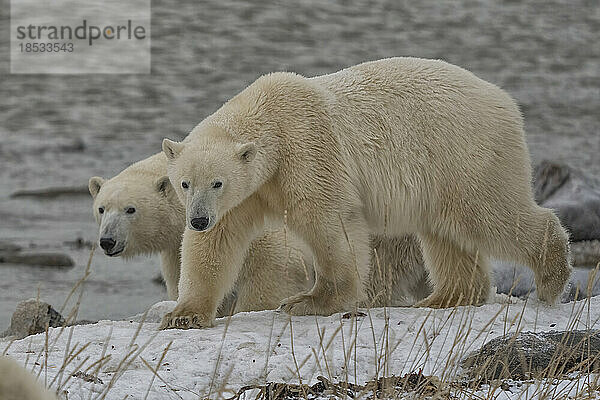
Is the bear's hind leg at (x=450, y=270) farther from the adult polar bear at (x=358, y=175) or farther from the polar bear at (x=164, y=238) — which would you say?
the polar bear at (x=164, y=238)

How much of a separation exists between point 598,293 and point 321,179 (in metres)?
2.30

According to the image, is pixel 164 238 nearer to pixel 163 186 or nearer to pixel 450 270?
pixel 163 186

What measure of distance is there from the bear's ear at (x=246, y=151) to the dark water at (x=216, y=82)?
3.84m

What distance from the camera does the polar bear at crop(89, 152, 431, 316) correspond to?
6453 mm

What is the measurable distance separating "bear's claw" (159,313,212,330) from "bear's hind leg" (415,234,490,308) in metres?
1.36

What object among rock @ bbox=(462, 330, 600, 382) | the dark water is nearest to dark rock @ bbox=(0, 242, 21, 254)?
the dark water

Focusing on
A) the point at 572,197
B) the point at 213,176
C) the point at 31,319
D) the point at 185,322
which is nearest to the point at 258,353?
the point at 185,322

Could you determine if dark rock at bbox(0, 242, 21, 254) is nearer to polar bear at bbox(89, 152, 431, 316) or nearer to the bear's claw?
polar bear at bbox(89, 152, 431, 316)

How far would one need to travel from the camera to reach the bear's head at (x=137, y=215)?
6504 mm

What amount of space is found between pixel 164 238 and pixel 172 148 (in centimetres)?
157

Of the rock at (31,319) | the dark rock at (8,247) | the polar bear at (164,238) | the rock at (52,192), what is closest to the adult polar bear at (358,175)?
the polar bear at (164,238)

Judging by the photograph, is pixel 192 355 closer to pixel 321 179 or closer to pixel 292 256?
pixel 321 179

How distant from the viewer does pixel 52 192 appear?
42.3 feet

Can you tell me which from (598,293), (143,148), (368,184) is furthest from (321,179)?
(143,148)
